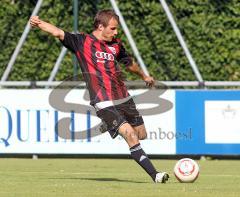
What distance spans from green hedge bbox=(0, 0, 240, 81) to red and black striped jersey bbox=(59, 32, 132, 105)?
8.35 meters

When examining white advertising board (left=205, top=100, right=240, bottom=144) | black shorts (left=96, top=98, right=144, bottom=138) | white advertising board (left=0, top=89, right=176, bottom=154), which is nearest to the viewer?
black shorts (left=96, top=98, right=144, bottom=138)

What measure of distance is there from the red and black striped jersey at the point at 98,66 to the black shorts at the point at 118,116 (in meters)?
0.14

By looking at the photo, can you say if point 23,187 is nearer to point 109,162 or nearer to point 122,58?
point 122,58

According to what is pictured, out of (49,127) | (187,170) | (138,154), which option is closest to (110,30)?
(138,154)

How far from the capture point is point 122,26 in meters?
20.1

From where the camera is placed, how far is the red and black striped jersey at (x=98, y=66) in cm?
1186

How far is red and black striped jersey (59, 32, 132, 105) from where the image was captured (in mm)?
11859

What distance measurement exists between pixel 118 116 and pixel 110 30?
109 centimetres

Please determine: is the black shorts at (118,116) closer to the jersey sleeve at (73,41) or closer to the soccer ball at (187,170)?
the soccer ball at (187,170)

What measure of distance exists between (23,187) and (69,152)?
668 cm
